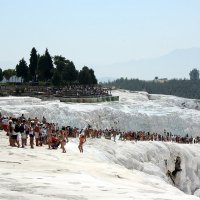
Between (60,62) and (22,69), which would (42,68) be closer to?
(22,69)

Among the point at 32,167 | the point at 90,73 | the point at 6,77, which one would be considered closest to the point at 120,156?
the point at 32,167

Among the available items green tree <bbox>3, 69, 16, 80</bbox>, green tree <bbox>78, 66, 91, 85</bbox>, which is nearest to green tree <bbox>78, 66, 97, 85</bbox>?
green tree <bbox>78, 66, 91, 85</bbox>

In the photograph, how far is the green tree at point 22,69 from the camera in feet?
210

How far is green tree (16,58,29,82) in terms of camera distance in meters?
63.9

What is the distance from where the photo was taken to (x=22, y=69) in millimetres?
64375

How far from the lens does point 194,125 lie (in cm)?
4947

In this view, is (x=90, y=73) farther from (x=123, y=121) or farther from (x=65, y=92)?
Answer: (x=123, y=121)

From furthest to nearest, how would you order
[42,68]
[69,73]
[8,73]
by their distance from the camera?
[8,73]
[69,73]
[42,68]

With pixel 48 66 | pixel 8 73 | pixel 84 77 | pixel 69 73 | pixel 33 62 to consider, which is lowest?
pixel 84 77

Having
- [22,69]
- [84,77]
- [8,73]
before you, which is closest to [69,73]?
[84,77]

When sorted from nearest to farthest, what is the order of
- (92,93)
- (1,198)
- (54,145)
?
1. (1,198)
2. (54,145)
3. (92,93)

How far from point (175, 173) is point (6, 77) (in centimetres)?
5422

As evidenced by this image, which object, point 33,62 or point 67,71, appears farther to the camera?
point 67,71

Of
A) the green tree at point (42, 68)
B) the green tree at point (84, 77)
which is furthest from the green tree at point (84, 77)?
the green tree at point (42, 68)
